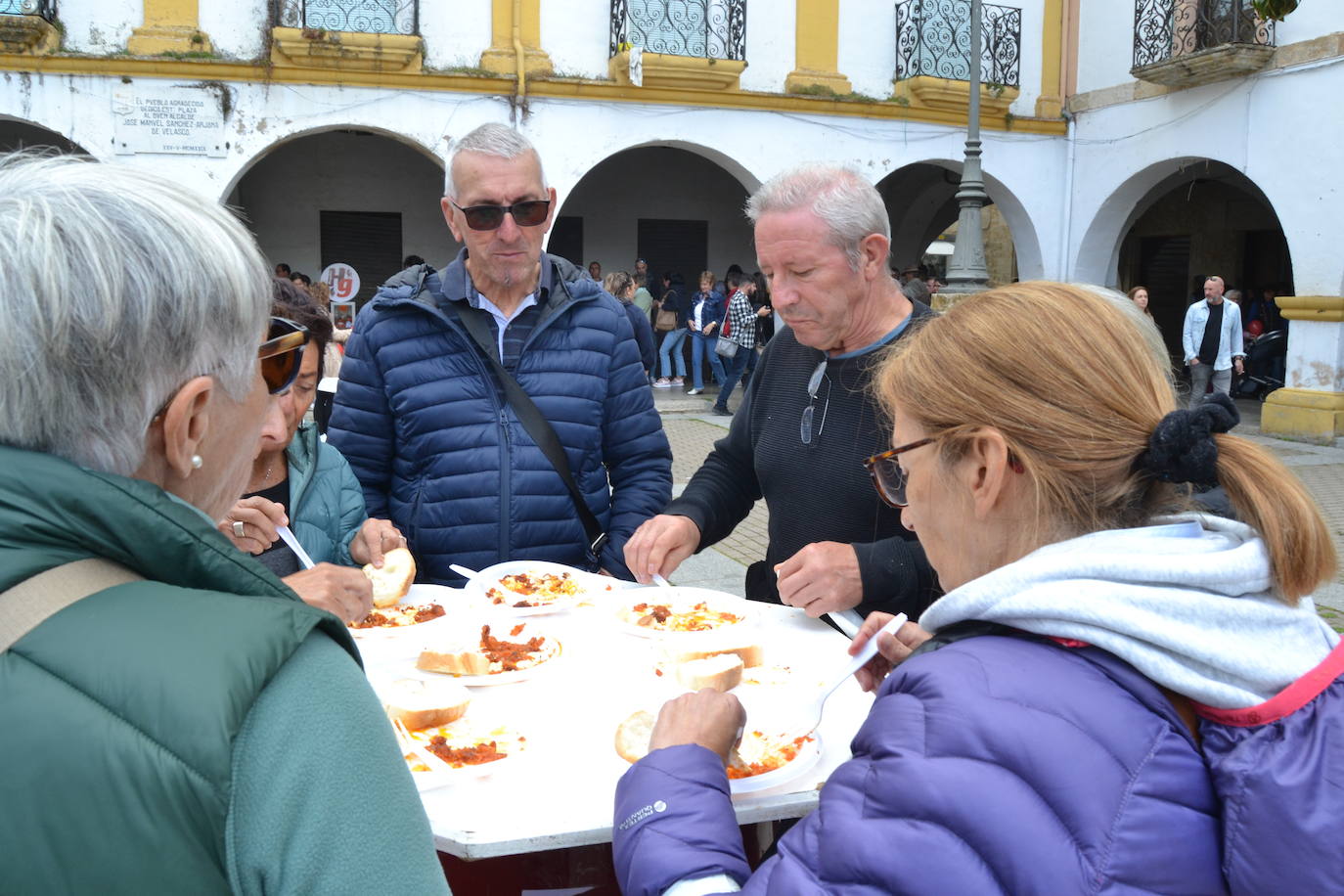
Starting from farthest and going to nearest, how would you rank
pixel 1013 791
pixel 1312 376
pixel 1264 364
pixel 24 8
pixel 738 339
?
1. pixel 1264 364
2. pixel 738 339
3. pixel 1312 376
4. pixel 24 8
5. pixel 1013 791

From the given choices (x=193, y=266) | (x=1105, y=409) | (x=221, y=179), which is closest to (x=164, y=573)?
(x=193, y=266)

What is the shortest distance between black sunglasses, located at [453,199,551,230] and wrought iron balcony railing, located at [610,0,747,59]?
39.3ft

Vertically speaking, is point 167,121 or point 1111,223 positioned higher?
point 167,121

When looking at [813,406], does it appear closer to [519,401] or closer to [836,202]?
[836,202]

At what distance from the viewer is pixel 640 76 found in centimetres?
1445

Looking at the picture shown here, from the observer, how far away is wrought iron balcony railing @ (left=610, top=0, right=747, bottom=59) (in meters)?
14.4

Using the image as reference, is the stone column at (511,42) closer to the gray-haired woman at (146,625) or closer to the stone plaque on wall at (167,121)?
the stone plaque on wall at (167,121)

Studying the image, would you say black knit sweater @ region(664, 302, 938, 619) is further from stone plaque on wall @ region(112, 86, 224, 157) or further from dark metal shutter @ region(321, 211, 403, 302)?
dark metal shutter @ region(321, 211, 403, 302)

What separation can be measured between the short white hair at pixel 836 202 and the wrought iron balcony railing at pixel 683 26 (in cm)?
1213

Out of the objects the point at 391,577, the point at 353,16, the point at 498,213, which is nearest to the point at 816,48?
the point at 353,16

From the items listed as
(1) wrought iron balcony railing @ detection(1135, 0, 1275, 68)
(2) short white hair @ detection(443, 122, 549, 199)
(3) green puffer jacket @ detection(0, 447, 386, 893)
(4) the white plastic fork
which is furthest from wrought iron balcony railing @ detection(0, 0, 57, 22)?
(3) green puffer jacket @ detection(0, 447, 386, 893)

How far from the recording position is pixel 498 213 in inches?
120

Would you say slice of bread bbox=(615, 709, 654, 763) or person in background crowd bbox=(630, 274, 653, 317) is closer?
slice of bread bbox=(615, 709, 654, 763)

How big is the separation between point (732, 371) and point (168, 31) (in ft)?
26.7
